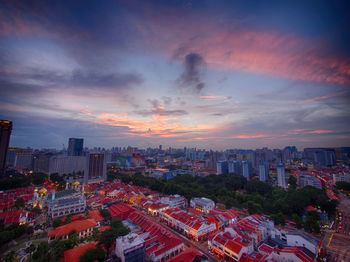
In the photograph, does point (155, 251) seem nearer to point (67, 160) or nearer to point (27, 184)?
point (27, 184)

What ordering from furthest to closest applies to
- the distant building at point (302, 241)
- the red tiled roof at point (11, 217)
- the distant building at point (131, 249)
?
the red tiled roof at point (11, 217) < the distant building at point (302, 241) < the distant building at point (131, 249)

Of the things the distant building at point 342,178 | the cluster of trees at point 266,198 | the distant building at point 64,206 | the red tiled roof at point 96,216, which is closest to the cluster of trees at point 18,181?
the distant building at point 64,206

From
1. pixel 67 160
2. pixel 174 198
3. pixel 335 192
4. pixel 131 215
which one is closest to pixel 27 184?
pixel 67 160

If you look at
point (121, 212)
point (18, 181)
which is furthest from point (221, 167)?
point (18, 181)

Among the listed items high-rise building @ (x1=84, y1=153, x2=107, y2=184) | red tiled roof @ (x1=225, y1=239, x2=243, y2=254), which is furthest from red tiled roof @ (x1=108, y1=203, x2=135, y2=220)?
high-rise building @ (x1=84, y1=153, x2=107, y2=184)

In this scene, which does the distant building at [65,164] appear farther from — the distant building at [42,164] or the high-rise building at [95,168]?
the high-rise building at [95,168]

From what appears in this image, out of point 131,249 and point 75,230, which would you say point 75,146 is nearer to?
point 75,230
